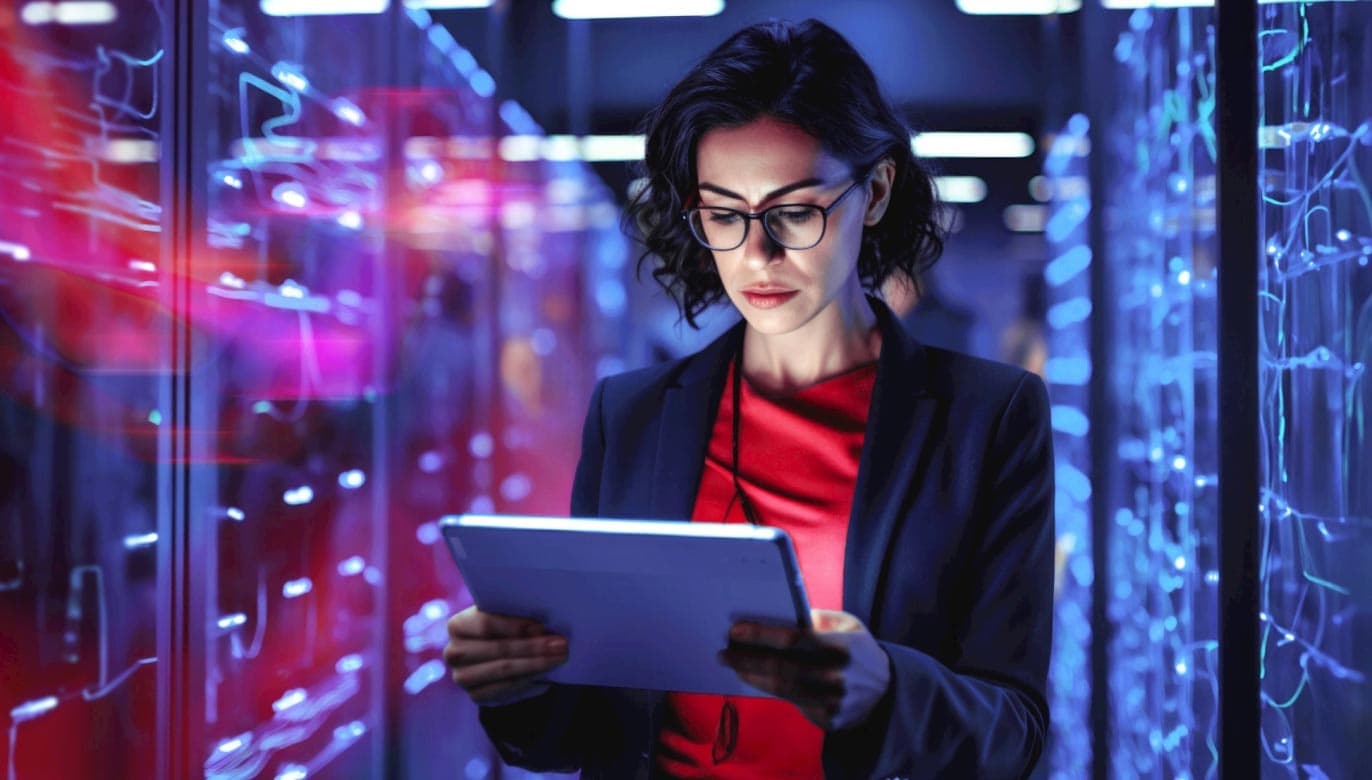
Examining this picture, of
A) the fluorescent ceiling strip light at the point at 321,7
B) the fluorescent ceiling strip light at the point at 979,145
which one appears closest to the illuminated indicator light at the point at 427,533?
the fluorescent ceiling strip light at the point at 321,7

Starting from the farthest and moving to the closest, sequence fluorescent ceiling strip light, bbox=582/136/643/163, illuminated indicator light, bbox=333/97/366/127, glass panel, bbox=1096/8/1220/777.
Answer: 1. fluorescent ceiling strip light, bbox=582/136/643/163
2. illuminated indicator light, bbox=333/97/366/127
3. glass panel, bbox=1096/8/1220/777

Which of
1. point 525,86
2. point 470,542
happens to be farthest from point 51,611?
point 525,86

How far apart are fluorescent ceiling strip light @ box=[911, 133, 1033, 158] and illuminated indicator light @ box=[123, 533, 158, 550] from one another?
12.7 ft

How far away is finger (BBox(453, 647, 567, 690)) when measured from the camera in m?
1.07


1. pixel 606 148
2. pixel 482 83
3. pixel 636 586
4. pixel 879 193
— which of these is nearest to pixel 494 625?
pixel 636 586

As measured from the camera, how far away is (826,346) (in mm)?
1352

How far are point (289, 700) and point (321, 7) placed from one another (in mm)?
1615

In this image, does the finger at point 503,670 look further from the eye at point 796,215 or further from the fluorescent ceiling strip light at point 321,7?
the fluorescent ceiling strip light at point 321,7

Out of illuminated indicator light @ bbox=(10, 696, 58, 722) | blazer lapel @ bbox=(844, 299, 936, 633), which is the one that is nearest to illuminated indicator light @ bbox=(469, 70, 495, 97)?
illuminated indicator light @ bbox=(10, 696, 58, 722)

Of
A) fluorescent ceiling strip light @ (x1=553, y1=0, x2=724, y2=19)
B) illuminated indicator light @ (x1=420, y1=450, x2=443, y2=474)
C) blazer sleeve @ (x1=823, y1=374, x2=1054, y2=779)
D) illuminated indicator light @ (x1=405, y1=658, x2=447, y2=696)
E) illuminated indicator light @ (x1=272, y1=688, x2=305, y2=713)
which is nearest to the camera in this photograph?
blazer sleeve @ (x1=823, y1=374, x2=1054, y2=779)

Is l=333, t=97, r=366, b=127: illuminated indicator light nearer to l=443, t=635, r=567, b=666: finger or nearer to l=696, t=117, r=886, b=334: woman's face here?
l=696, t=117, r=886, b=334: woman's face

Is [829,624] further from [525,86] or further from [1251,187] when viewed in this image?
[525,86]

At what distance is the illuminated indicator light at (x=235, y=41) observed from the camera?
6.86 feet

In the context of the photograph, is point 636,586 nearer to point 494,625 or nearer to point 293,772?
point 494,625
